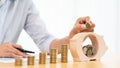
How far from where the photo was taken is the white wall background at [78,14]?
114 inches

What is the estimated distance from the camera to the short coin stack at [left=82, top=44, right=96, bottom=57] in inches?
46.9

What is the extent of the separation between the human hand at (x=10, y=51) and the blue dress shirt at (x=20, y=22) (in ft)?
1.53

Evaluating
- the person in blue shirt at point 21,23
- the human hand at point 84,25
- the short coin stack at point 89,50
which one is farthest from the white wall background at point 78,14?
the short coin stack at point 89,50

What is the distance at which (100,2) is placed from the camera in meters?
2.91

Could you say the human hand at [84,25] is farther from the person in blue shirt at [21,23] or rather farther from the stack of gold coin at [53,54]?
the person in blue shirt at [21,23]

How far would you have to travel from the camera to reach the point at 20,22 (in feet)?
6.25

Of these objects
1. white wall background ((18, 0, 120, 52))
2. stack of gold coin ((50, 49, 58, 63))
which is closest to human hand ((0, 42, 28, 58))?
stack of gold coin ((50, 49, 58, 63))

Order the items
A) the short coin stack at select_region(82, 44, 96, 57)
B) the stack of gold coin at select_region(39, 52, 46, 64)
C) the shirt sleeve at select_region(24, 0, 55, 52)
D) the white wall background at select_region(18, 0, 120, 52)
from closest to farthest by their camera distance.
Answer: the stack of gold coin at select_region(39, 52, 46, 64), the short coin stack at select_region(82, 44, 96, 57), the shirt sleeve at select_region(24, 0, 55, 52), the white wall background at select_region(18, 0, 120, 52)

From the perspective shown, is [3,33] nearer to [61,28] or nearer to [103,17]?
[61,28]

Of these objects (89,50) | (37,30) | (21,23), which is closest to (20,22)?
(21,23)

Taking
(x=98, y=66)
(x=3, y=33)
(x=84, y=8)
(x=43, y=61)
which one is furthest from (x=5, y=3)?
(x=84, y=8)

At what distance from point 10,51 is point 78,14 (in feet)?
5.67

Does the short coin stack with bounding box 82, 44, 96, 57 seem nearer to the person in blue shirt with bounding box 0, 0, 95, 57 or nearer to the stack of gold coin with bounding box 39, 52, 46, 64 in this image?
the stack of gold coin with bounding box 39, 52, 46, 64

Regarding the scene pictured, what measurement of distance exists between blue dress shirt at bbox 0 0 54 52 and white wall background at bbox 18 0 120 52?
944 mm
